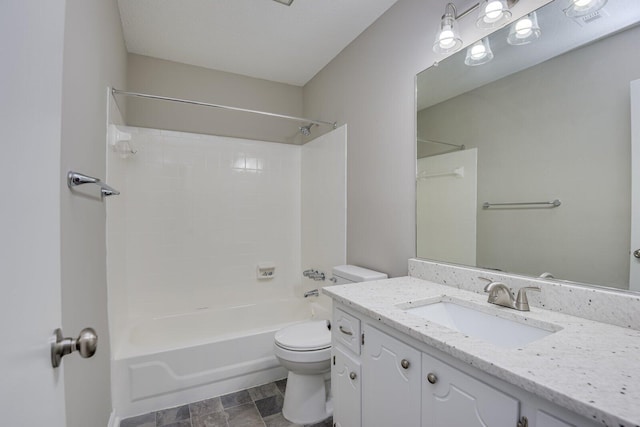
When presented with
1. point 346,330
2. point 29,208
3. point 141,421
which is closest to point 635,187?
point 346,330

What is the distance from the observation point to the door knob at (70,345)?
0.55 metres

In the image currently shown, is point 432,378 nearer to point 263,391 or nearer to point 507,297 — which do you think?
point 507,297

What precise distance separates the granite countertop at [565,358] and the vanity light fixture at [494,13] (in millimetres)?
1227

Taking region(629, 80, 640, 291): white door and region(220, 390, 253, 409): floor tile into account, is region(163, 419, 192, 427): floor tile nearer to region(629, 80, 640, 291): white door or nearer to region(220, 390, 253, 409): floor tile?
region(220, 390, 253, 409): floor tile

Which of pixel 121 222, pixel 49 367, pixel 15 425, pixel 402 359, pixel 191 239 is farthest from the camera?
pixel 191 239

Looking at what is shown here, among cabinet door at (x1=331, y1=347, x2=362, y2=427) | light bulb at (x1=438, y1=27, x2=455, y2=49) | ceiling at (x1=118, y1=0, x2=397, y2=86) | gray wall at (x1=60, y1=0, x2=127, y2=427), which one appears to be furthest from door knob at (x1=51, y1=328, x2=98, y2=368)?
ceiling at (x1=118, y1=0, x2=397, y2=86)

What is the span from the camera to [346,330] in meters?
1.28

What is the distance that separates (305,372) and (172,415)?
898 mm

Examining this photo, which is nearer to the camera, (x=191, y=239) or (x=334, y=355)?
(x=334, y=355)

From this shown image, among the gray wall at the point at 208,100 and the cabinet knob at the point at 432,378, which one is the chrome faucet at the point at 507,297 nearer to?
the cabinet knob at the point at 432,378

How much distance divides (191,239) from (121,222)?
0.58 m

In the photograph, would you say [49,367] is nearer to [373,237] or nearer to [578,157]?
[578,157]

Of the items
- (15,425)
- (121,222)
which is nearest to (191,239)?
(121,222)

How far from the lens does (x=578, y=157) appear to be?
3.43 ft
